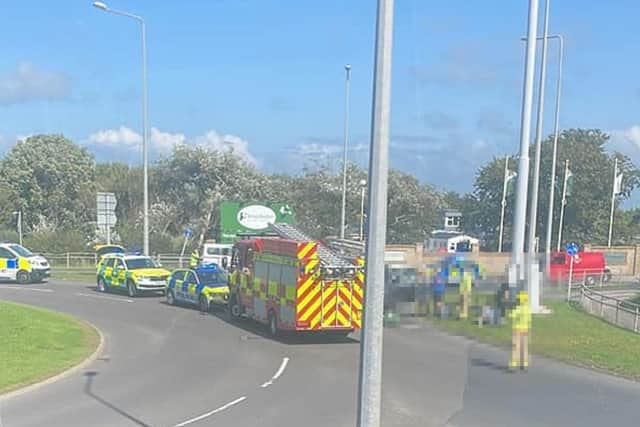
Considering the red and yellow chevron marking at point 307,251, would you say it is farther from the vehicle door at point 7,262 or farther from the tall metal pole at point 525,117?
the vehicle door at point 7,262

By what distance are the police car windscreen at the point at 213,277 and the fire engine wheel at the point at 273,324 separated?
21.4 ft

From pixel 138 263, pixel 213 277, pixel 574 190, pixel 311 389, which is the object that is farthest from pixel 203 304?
pixel 574 190

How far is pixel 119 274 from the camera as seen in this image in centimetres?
3491

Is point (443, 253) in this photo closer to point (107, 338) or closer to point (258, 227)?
point (107, 338)

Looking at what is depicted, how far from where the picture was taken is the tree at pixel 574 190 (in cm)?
1304

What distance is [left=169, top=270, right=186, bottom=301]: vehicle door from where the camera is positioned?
3016 cm

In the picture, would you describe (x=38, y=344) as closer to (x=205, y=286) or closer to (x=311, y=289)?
(x=311, y=289)

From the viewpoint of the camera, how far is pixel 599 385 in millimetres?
12305

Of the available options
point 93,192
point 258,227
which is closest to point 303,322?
point 258,227

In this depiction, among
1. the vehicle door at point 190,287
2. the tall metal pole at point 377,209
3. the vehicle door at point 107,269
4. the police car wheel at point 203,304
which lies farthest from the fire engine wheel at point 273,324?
the tall metal pole at point 377,209

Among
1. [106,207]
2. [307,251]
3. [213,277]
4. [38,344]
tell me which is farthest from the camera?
[106,207]

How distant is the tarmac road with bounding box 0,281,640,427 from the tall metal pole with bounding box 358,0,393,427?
360 cm

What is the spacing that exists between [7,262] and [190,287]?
15.1 metres

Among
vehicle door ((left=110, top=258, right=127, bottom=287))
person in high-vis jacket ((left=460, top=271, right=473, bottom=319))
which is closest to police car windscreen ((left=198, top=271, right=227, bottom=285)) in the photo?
vehicle door ((left=110, top=258, right=127, bottom=287))
